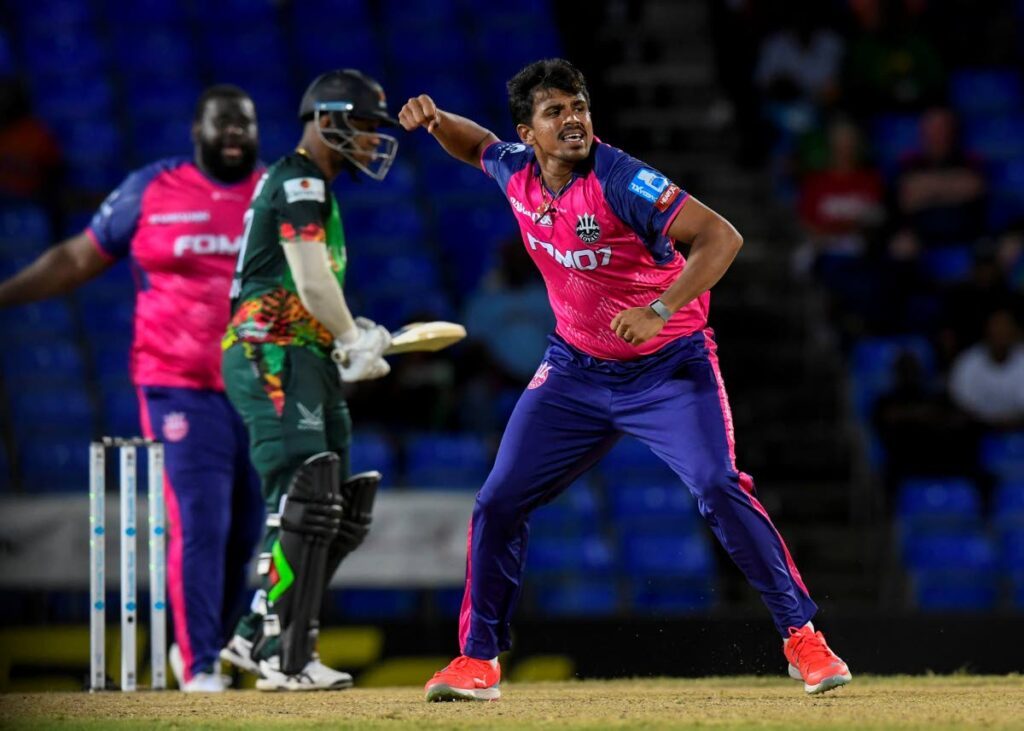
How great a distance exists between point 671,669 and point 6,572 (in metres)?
3.47

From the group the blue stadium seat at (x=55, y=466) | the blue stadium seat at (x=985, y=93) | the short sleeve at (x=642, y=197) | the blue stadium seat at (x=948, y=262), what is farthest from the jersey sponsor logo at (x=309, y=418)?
the blue stadium seat at (x=985, y=93)

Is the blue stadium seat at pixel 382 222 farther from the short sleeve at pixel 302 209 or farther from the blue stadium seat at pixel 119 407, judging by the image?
the short sleeve at pixel 302 209

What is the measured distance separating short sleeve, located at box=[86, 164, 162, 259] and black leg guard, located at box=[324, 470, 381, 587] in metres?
1.50

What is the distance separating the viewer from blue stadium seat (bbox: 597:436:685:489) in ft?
33.1

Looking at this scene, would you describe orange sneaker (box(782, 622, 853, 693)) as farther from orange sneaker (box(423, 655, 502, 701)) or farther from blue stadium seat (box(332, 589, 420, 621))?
blue stadium seat (box(332, 589, 420, 621))

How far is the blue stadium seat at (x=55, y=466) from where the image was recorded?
9531 mm

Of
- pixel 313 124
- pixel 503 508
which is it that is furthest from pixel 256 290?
pixel 503 508

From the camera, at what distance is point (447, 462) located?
9727 millimetres

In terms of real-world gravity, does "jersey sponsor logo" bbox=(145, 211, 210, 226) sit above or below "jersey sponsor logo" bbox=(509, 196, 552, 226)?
above

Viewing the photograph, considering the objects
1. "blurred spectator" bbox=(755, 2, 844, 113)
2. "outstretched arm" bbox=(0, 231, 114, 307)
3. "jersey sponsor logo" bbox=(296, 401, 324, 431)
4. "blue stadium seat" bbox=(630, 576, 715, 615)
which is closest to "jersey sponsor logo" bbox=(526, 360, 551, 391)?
"jersey sponsor logo" bbox=(296, 401, 324, 431)

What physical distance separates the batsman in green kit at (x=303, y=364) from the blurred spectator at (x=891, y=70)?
23.0 feet

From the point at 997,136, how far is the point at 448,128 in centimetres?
760

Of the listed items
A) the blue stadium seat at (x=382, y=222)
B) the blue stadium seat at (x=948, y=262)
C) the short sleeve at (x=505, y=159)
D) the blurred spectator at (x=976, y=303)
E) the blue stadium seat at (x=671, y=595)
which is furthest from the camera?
the blue stadium seat at (x=948, y=262)

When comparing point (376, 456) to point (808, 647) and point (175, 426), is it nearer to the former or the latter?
point (175, 426)
